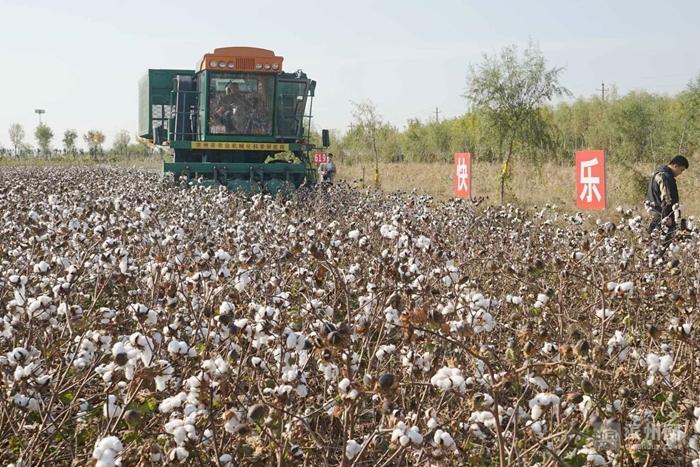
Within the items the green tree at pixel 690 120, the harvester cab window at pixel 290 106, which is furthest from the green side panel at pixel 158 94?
the green tree at pixel 690 120

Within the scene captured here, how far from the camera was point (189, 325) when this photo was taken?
171 inches

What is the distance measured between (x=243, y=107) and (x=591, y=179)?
7588 mm

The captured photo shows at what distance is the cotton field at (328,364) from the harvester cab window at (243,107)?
10336 mm

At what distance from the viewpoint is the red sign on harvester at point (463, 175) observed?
16.8 m

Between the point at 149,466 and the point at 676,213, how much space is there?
5.77 m

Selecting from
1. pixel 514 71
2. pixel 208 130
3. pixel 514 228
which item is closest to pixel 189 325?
pixel 514 228

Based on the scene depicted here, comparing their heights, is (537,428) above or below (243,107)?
below

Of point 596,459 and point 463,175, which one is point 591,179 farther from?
point 596,459

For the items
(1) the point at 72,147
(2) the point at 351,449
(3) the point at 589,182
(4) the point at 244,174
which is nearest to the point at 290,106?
(4) the point at 244,174

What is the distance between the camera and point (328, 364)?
3.20 m

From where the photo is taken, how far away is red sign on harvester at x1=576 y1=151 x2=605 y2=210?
12.2 m

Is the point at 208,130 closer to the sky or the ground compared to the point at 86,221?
closer to the sky

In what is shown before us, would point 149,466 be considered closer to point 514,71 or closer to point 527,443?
point 527,443

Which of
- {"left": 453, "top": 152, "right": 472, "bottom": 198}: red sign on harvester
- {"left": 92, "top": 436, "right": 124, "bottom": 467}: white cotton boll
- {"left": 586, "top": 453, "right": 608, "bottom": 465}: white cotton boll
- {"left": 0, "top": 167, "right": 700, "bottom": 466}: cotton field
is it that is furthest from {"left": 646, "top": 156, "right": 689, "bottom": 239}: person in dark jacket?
{"left": 92, "top": 436, "right": 124, "bottom": 467}: white cotton boll
